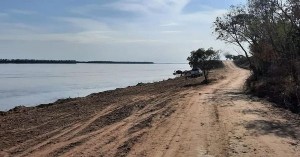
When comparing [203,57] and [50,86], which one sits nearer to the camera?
[203,57]

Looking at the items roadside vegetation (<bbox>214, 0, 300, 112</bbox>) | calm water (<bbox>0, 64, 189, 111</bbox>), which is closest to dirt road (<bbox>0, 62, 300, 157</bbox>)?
roadside vegetation (<bbox>214, 0, 300, 112</bbox>)

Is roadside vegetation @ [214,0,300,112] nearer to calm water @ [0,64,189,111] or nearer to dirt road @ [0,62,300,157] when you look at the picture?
dirt road @ [0,62,300,157]

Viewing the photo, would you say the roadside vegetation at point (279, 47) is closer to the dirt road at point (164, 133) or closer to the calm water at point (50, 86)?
the dirt road at point (164, 133)

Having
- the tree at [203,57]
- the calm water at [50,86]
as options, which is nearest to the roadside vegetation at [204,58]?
the tree at [203,57]

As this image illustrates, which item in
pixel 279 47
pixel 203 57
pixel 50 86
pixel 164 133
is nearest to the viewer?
pixel 164 133

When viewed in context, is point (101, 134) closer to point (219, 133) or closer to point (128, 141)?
point (128, 141)

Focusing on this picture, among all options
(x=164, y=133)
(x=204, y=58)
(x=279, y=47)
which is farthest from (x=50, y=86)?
(x=164, y=133)

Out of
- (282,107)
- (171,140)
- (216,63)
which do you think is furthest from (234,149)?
(216,63)

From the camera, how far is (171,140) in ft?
40.3

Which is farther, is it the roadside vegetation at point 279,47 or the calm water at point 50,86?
the calm water at point 50,86

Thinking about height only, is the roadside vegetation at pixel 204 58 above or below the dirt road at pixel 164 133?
above

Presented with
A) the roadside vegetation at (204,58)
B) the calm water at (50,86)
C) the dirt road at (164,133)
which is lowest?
the calm water at (50,86)

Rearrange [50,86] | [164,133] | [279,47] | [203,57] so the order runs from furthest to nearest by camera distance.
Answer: [50,86]
[203,57]
[279,47]
[164,133]

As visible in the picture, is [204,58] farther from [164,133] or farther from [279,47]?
[164,133]
